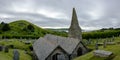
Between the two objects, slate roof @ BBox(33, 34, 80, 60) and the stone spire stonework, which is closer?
slate roof @ BBox(33, 34, 80, 60)

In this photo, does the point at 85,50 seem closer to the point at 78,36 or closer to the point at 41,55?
the point at 78,36

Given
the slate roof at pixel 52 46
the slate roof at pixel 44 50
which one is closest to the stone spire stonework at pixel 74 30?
the slate roof at pixel 52 46

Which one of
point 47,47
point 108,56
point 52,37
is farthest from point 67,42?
point 108,56

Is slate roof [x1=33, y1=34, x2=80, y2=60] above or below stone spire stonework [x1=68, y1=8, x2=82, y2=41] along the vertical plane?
below

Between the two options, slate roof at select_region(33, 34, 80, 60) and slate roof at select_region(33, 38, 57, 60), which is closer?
slate roof at select_region(33, 38, 57, 60)

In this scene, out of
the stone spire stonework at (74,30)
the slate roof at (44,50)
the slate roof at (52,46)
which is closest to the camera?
the slate roof at (44,50)

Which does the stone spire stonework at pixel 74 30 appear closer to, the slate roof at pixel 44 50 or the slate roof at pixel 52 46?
the slate roof at pixel 52 46

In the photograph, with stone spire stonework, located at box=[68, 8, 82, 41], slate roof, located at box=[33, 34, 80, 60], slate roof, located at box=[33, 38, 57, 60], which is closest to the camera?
slate roof, located at box=[33, 38, 57, 60]

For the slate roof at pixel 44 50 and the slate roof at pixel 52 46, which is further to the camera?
the slate roof at pixel 52 46

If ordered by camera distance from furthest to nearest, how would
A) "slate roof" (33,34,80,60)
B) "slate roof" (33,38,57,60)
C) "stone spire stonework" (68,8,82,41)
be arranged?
"stone spire stonework" (68,8,82,41) < "slate roof" (33,34,80,60) < "slate roof" (33,38,57,60)

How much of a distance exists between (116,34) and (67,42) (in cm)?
4181

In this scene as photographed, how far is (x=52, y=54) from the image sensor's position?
5906 cm

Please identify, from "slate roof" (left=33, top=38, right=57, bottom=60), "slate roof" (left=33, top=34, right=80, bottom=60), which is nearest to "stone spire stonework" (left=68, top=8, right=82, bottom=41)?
"slate roof" (left=33, top=34, right=80, bottom=60)

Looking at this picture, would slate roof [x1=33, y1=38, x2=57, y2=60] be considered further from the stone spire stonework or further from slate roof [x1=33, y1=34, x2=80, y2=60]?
the stone spire stonework
